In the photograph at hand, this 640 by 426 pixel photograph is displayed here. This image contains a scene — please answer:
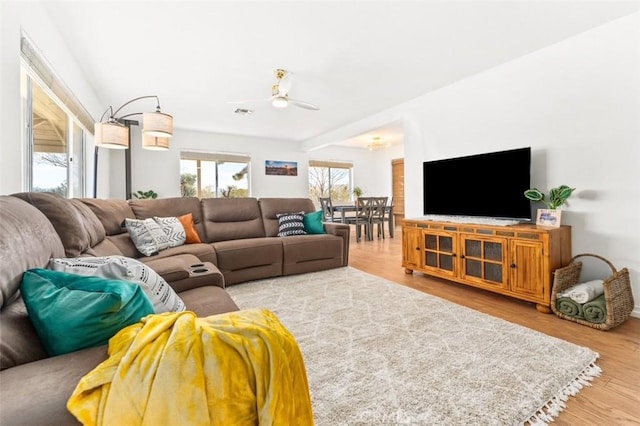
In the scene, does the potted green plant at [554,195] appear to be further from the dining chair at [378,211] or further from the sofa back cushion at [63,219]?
the dining chair at [378,211]

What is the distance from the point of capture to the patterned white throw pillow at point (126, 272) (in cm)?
105

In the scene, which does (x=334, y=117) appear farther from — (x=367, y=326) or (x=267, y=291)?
(x=367, y=326)

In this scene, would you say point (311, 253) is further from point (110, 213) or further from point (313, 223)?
point (110, 213)

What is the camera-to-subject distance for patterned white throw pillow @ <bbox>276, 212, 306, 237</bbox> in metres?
3.83

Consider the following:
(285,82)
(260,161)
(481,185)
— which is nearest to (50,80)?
(285,82)

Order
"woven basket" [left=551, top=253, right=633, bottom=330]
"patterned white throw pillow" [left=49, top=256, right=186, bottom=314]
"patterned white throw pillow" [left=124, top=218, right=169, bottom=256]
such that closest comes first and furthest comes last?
"patterned white throw pillow" [left=49, top=256, right=186, bottom=314] < "woven basket" [left=551, top=253, right=633, bottom=330] < "patterned white throw pillow" [left=124, top=218, right=169, bottom=256]

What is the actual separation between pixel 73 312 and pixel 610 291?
2934 millimetres


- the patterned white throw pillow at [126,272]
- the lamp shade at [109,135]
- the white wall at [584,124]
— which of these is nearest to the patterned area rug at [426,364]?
the patterned white throw pillow at [126,272]

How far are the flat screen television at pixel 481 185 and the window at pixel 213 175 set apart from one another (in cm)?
462

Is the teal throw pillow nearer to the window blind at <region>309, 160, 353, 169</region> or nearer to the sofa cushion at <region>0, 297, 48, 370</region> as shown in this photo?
the sofa cushion at <region>0, 297, 48, 370</region>

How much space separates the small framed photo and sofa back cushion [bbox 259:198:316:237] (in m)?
2.66

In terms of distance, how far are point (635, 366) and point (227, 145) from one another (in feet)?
22.5

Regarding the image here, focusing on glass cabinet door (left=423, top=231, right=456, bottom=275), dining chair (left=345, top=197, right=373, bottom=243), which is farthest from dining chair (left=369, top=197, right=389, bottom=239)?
glass cabinet door (left=423, top=231, right=456, bottom=275)

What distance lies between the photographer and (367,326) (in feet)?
6.99
